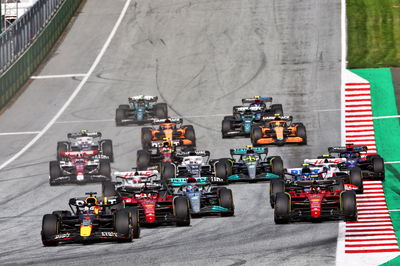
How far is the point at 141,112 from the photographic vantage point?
149 ft

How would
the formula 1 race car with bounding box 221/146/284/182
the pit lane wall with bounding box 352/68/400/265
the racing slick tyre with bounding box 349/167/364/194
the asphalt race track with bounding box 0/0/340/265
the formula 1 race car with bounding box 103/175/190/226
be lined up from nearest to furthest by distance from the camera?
the asphalt race track with bounding box 0/0/340/265 → the formula 1 race car with bounding box 103/175/190/226 → the racing slick tyre with bounding box 349/167/364/194 → the pit lane wall with bounding box 352/68/400/265 → the formula 1 race car with bounding box 221/146/284/182

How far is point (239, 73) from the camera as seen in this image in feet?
174

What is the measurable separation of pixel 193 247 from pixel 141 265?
7.19 feet

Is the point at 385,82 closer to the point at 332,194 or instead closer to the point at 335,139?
the point at 335,139

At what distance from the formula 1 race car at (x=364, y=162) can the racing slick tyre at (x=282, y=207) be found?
4750mm

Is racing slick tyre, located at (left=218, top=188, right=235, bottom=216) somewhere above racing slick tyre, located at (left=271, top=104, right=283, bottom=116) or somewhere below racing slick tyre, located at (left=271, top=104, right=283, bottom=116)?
below

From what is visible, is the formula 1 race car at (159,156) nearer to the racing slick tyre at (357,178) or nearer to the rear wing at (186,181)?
the rear wing at (186,181)

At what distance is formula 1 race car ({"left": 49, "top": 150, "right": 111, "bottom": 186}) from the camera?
1414 inches

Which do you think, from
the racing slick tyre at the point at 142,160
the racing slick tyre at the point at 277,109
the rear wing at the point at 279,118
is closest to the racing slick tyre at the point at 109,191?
the racing slick tyre at the point at 142,160

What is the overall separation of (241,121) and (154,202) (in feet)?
43.5

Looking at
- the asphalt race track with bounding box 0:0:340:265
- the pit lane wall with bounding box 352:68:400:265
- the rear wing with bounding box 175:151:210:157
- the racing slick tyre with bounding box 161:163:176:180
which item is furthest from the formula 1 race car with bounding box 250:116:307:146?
the racing slick tyre with bounding box 161:163:176:180

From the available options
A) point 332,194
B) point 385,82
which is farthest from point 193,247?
point 385,82

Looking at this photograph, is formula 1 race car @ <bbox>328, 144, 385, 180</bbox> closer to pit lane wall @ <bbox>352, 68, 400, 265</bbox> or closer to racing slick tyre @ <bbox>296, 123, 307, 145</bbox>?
pit lane wall @ <bbox>352, 68, 400, 265</bbox>

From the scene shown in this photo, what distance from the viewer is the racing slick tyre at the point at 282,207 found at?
29078 millimetres
